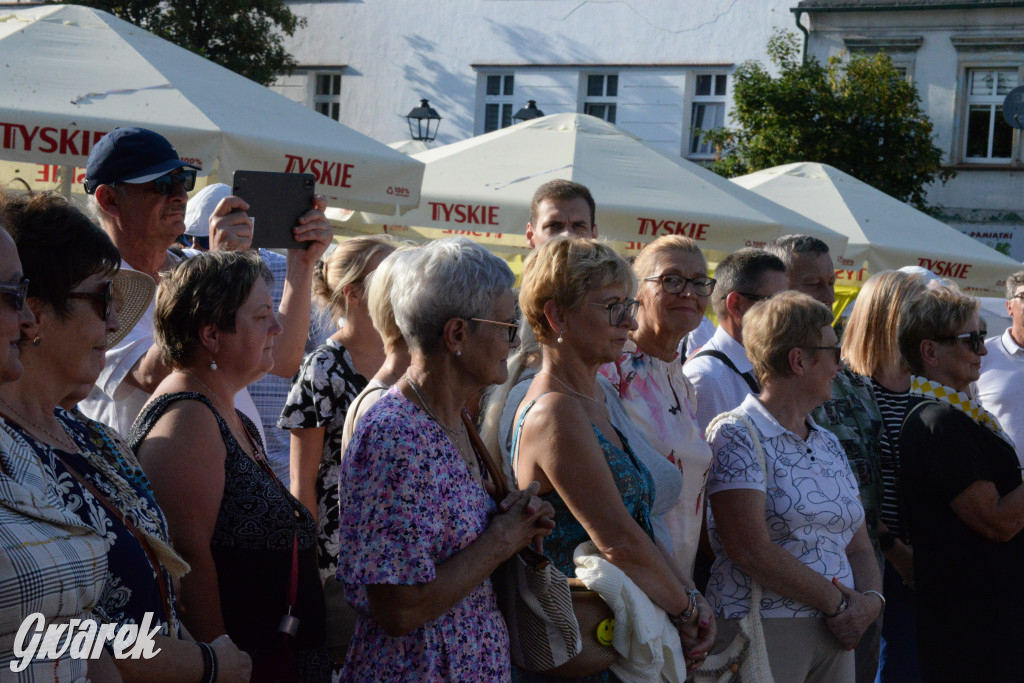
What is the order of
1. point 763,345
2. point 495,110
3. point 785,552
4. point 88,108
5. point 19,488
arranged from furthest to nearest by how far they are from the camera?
point 495,110
point 88,108
point 763,345
point 785,552
point 19,488

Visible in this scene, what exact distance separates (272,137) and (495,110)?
17918mm

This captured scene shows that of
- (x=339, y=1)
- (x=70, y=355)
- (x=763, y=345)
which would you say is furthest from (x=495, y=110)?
(x=70, y=355)

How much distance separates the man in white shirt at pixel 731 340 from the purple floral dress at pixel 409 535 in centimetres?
185

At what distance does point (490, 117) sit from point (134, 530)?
21482 millimetres

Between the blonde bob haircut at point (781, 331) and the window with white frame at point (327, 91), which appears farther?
the window with white frame at point (327, 91)

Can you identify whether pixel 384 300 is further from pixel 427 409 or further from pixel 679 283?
pixel 679 283

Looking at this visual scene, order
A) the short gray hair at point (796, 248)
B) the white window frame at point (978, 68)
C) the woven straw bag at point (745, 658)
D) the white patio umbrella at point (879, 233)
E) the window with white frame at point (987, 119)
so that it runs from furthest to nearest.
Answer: the window with white frame at point (987, 119) < the white window frame at point (978, 68) < the white patio umbrella at point (879, 233) < the short gray hair at point (796, 248) < the woven straw bag at point (745, 658)

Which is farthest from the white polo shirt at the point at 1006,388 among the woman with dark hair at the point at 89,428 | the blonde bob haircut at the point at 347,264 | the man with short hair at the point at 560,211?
the woman with dark hair at the point at 89,428

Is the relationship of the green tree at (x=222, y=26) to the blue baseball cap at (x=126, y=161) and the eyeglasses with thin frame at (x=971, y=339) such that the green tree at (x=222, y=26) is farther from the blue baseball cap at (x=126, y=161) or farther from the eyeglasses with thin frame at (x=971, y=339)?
the eyeglasses with thin frame at (x=971, y=339)

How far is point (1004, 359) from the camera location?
5879 millimetres

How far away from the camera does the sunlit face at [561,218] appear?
175 inches

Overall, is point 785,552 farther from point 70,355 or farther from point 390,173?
point 390,173

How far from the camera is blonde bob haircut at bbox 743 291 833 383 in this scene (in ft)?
12.3

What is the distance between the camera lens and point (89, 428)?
93.2 inches
